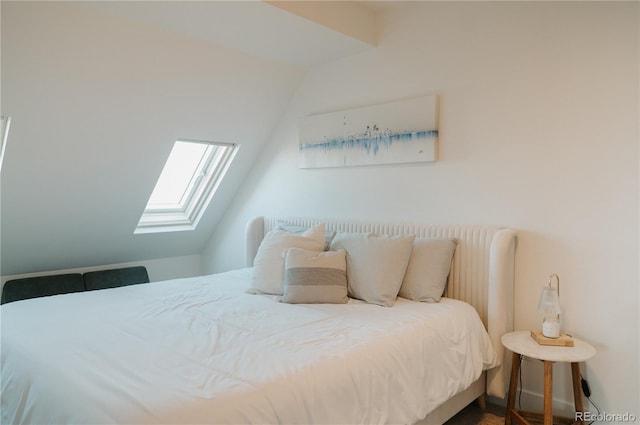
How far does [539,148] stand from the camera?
238cm

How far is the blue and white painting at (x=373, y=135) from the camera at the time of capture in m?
2.79

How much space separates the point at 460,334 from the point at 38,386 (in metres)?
1.78

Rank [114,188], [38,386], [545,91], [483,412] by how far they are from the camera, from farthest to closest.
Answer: [114,188], [483,412], [545,91], [38,386]

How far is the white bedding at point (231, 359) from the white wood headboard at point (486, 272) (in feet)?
0.43

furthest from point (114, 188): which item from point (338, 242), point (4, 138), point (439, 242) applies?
point (439, 242)

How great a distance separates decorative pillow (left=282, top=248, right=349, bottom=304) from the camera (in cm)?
246

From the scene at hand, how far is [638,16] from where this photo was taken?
205 centimetres

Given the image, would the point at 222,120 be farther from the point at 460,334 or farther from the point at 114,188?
the point at 460,334

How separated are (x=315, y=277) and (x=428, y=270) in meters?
0.65

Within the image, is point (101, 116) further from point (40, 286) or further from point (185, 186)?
point (40, 286)

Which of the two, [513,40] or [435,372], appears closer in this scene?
[435,372]

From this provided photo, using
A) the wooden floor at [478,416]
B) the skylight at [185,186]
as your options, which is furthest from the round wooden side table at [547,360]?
the skylight at [185,186]

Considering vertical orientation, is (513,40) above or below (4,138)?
above

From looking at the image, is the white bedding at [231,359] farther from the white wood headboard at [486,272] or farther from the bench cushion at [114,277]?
the bench cushion at [114,277]
